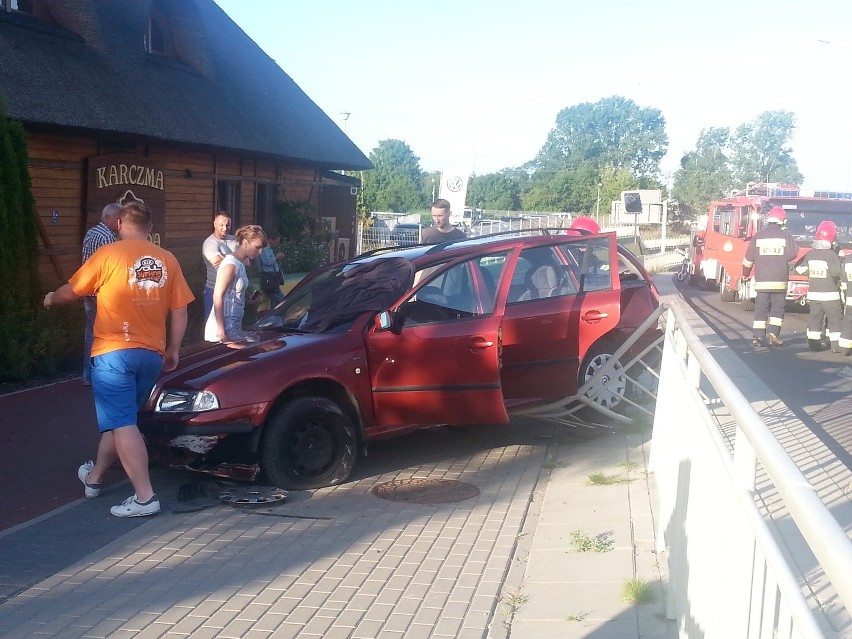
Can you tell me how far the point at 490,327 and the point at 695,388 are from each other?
3016mm

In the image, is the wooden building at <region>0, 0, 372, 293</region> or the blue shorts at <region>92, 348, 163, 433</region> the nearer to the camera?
the blue shorts at <region>92, 348, 163, 433</region>

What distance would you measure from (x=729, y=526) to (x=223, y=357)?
454 centimetres

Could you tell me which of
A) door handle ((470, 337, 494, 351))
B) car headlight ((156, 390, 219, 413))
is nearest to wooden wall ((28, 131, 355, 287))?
car headlight ((156, 390, 219, 413))

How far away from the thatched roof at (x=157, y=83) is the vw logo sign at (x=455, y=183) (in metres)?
2.35

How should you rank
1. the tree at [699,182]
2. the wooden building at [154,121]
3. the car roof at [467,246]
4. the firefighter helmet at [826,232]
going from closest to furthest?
1. the car roof at [467,246]
2. the wooden building at [154,121]
3. the firefighter helmet at [826,232]
4. the tree at [699,182]

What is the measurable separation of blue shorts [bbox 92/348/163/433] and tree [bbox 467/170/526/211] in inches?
3168

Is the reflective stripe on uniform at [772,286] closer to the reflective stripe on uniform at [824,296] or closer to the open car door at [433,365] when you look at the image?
the reflective stripe on uniform at [824,296]

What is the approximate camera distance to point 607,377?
8.27 meters

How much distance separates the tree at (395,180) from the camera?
74312 mm

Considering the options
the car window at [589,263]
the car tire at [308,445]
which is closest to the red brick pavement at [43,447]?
the car tire at [308,445]

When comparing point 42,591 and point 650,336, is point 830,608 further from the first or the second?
point 650,336

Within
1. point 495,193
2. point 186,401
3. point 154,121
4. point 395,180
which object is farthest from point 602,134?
point 186,401

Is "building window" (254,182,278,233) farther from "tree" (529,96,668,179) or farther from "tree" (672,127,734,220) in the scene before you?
"tree" (529,96,668,179)

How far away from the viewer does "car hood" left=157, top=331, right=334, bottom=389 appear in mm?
6410
